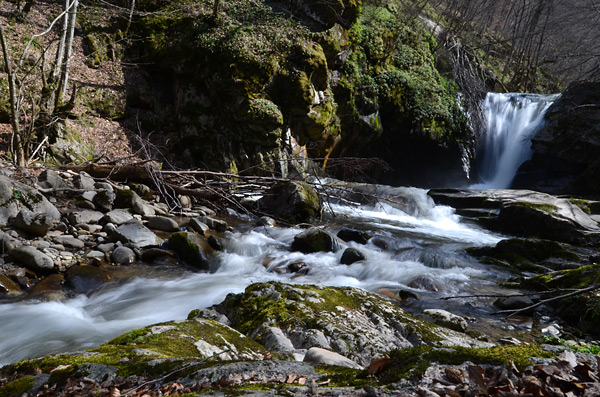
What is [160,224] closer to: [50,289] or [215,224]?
[215,224]

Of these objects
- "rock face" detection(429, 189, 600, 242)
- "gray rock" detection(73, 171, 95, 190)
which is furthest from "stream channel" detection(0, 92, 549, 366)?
Answer: "gray rock" detection(73, 171, 95, 190)

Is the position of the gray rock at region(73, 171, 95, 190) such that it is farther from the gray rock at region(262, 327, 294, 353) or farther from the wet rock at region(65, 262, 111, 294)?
the gray rock at region(262, 327, 294, 353)

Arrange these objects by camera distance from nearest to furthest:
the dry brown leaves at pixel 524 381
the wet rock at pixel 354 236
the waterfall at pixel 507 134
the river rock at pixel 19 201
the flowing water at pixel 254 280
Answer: the dry brown leaves at pixel 524 381 → the flowing water at pixel 254 280 → the river rock at pixel 19 201 → the wet rock at pixel 354 236 → the waterfall at pixel 507 134

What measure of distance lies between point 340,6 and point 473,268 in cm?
1198

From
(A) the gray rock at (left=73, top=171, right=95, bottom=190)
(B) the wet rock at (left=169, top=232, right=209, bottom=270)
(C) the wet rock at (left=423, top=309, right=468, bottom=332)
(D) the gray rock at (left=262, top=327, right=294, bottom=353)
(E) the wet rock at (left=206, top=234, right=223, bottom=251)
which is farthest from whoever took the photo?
(A) the gray rock at (left=73, top=171, right=95, bottom=190)

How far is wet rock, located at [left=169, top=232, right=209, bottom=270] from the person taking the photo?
6812 millimetres

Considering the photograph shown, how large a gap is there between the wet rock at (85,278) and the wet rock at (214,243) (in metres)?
2.07

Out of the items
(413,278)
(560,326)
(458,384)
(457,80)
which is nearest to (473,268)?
(413,278)

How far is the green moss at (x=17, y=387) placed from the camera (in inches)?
72.4

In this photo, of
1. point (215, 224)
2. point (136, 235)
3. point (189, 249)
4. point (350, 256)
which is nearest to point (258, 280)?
point (189, 249)

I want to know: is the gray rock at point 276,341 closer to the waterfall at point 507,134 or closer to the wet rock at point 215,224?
the wet rock at point 215,224

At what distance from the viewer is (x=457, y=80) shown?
63.0 ft

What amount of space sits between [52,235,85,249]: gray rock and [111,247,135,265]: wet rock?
0.57 metres

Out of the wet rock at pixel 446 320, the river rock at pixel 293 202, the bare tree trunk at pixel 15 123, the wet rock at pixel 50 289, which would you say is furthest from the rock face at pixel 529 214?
the bare tree trunk at pixel 15 123
